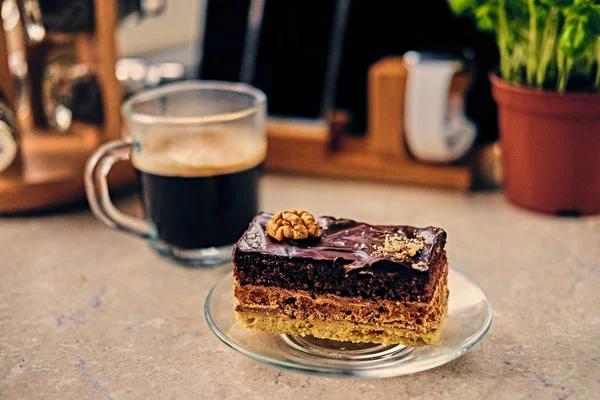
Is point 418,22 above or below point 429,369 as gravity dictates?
above

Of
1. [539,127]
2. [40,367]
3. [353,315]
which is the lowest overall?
[40,367]

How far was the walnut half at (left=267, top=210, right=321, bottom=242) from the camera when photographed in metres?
0.77

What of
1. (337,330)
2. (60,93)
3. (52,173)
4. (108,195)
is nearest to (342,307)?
(337,330)

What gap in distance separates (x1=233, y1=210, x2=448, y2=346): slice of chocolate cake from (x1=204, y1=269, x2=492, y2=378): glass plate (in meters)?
0.01

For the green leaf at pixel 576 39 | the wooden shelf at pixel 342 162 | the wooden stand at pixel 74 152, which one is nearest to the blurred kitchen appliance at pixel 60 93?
the wooden stand at pixel 74 152

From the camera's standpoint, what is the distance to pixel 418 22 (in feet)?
4.34

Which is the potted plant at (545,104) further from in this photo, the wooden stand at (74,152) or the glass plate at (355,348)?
the wooden stand at (74,152)

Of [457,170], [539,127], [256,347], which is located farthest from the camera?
[457,170]

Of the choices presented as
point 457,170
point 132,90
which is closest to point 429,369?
point 457,170

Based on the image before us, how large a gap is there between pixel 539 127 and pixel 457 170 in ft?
0.65

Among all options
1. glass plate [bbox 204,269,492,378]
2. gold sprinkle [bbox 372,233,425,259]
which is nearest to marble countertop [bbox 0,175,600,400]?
glass plate [bbox 204,269,492,378]

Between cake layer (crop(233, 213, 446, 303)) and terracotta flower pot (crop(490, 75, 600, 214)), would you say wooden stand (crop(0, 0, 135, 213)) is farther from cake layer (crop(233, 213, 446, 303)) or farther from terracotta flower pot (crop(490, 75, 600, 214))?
terracotta flower pot (crop(490, 75, 600, 214))

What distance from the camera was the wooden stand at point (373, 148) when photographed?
4.05 ft

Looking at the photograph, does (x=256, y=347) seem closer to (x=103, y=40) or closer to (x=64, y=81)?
(x=103, y=40)
